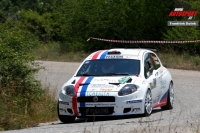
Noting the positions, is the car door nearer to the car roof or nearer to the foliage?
the car roof

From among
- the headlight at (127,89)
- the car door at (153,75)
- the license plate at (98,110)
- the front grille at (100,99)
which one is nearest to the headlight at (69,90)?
the front grille at (100,99)

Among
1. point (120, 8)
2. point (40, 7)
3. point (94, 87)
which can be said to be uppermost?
point (94, 87)

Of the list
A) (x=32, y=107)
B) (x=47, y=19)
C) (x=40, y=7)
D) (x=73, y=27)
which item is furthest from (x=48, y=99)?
(x=40, y=7)

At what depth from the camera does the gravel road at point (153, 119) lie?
34.8 feet

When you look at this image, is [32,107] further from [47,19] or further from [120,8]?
[47,19]

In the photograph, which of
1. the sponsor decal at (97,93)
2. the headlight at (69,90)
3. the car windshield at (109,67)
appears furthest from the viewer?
the car windshield at (109,67)

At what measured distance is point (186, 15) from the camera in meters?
30.1

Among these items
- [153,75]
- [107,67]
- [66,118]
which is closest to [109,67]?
[107,67]

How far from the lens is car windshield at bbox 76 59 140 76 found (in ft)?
46.4

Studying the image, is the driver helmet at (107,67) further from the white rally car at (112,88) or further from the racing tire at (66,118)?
the racing tire at (66,118)

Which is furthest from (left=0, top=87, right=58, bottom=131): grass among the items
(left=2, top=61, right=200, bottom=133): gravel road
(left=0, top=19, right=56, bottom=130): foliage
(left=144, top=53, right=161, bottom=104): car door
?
(left=144, top=53, right=161, bottom=104): car door

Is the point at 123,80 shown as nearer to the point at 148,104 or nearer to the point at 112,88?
the point at 112,88

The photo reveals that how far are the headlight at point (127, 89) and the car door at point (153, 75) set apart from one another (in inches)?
30.3

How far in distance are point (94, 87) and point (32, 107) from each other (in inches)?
120
